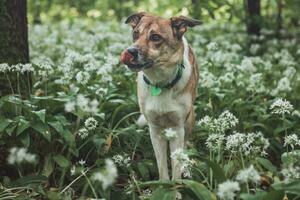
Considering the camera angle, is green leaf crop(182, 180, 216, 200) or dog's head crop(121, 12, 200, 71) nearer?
green leaf crop(182, 180, 216, 200)

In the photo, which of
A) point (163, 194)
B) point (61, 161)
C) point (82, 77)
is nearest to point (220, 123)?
point (163, 194)

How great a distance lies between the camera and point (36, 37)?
464 inches

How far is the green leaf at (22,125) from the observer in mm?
5512

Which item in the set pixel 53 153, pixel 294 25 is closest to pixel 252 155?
pixel 53 153

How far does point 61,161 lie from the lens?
5.64 meters

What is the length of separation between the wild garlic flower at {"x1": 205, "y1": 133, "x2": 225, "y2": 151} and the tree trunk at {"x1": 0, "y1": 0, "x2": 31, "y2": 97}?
228 cm

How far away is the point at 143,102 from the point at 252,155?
1198 millimetres

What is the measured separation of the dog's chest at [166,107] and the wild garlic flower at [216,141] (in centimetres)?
55

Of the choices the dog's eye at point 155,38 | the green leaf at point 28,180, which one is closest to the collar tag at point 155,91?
the dog's eye at point 155,38

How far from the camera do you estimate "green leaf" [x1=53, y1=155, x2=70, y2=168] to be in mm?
5578

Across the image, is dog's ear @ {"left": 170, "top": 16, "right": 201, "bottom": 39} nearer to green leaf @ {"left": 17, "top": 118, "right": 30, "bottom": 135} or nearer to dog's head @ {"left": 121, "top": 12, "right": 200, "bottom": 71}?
dog's head @ {"left": 121, "top": 12, "right": 200, "bottom": 71}

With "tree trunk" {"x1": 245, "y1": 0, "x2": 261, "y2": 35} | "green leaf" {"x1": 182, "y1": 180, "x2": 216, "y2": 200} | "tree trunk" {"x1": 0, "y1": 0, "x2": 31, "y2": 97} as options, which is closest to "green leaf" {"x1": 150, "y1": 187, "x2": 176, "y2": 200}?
"green leaf" {"x1": 182, "y1": 180, "x2": 216, "y2": 200}

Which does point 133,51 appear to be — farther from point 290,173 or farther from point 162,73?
point 290,173

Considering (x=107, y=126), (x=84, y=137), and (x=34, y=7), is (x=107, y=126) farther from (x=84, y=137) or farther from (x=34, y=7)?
(x=34, y=7)
